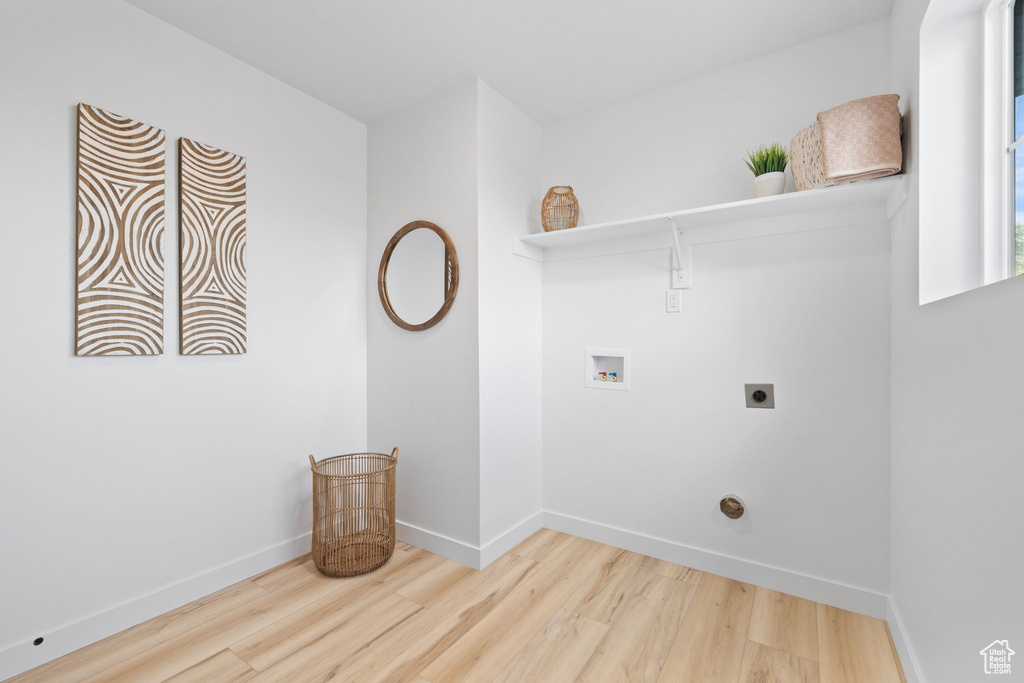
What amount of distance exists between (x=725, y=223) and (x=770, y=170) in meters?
0.26

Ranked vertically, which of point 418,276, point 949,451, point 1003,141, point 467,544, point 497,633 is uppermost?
point 1003,141

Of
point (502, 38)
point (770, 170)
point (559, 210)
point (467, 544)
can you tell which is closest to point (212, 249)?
point (502, 38)

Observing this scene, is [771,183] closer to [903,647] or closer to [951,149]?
[951,149]

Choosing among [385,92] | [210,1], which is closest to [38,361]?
[210,1]

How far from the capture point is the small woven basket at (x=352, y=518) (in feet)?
6.68

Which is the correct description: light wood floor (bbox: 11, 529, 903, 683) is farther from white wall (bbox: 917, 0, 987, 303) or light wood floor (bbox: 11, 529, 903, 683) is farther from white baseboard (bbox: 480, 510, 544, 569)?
white wall (bbox: 917, 0, 987, 303)

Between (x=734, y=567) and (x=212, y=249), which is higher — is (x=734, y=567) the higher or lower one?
the lower one

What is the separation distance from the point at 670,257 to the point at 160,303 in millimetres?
2088

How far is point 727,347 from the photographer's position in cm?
199

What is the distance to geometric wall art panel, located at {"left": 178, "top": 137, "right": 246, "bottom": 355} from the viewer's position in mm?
1801

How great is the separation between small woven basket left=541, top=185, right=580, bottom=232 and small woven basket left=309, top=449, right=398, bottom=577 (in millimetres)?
1381

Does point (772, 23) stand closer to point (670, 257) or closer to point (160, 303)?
point (670, 257)

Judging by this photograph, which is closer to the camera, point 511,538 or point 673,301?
→ point 673,301

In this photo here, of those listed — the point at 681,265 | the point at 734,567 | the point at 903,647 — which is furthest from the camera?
the point at 681,265
